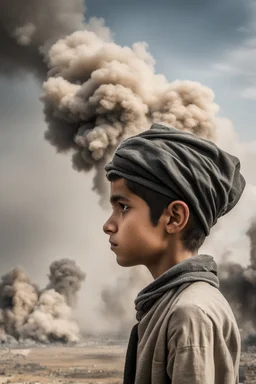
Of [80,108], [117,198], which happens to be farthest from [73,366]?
[117,198]

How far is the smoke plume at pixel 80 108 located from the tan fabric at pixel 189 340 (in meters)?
7.36

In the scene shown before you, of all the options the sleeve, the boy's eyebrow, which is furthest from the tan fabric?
the boy's eyebrow

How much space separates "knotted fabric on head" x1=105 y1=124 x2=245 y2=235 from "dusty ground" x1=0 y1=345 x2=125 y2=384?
7249 mm

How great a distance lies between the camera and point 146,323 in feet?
2.04

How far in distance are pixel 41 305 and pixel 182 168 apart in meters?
8.60

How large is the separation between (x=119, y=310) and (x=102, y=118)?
3.78 metres

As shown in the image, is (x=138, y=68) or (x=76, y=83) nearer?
(x=138, y=68)

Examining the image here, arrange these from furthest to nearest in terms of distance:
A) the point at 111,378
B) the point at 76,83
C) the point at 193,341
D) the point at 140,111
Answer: the point at 76,83 < the point at 140,111 < the point at 111,378 < the point at 193,341

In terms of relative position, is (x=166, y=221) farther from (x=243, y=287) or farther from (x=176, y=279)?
(x=243, y=287)

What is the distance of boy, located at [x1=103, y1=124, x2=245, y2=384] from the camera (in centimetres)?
60

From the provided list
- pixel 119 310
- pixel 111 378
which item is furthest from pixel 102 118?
pixel 111 378

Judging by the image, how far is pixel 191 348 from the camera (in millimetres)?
546

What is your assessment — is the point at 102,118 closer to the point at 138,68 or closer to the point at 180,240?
the point at 138,68

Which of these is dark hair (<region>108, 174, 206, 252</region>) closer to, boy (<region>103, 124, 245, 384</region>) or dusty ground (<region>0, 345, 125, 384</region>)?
boy (<region>103, 124, 245, 384</region>)
